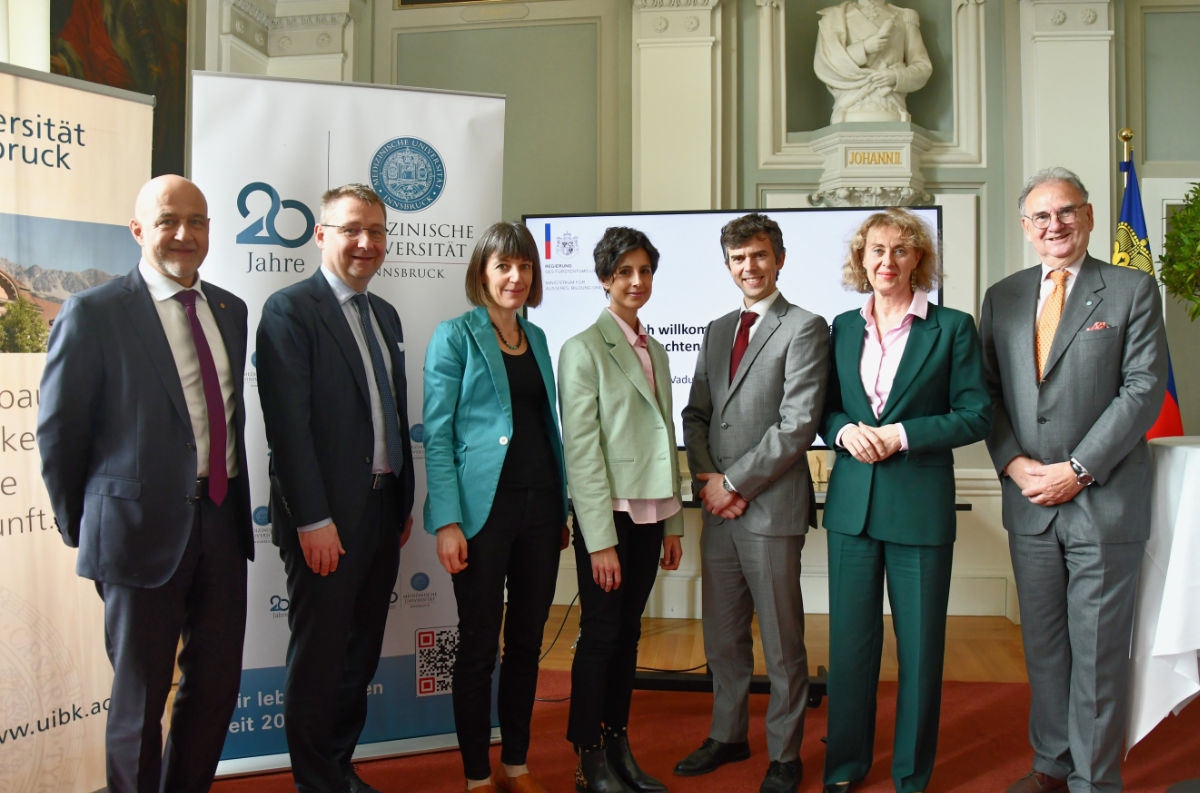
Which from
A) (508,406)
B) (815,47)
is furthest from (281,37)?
(508,406)

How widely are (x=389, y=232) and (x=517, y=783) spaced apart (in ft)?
5.43

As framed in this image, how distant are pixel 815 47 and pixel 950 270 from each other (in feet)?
4.69

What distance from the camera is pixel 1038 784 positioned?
2.35m

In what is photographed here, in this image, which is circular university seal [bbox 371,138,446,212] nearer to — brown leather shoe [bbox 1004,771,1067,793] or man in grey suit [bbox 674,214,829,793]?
man in grey suit [bbox 674,214,829,793]

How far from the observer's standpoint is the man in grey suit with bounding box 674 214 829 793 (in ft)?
7.72

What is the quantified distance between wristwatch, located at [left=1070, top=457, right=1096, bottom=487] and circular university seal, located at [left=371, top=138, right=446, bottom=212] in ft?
6.52

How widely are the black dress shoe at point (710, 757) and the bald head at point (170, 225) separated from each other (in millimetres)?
1912

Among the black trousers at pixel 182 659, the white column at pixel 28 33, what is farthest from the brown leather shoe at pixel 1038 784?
the white column at pixel 28 33

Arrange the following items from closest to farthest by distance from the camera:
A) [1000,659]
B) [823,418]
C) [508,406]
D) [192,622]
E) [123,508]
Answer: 1. [123,508]
2. [192,622]
3. [508,406]
4. [823,418]
5. [1000,659]

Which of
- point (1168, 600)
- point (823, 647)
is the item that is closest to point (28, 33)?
point (823, 647)

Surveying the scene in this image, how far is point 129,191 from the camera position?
231 cm

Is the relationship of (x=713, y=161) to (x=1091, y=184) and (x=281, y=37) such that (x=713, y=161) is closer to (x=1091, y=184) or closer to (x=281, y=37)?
(x=1091, y=184)

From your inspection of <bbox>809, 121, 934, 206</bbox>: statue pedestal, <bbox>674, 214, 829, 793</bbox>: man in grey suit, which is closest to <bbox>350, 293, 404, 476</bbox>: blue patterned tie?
<bbox>674, 214, 829, 793</bbox>: man in grey suit

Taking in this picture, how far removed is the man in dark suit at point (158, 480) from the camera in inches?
71.5
